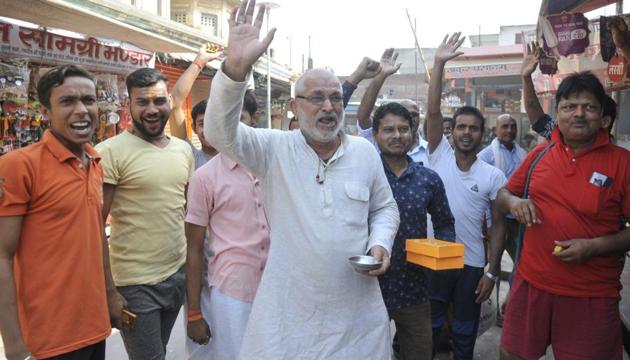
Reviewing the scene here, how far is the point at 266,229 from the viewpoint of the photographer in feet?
8.58

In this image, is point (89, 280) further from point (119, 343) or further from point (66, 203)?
point (119, 343)

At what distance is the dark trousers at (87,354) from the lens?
82.7 inches

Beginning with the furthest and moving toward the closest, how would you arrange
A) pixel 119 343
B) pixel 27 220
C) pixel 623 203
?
pixel 119 343 → pixel 623 203 → pixel 27 220

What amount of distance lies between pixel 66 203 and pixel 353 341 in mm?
1384

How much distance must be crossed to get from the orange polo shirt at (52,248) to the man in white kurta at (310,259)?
2.38ft

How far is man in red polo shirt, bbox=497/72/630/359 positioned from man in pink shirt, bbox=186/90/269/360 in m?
1.45

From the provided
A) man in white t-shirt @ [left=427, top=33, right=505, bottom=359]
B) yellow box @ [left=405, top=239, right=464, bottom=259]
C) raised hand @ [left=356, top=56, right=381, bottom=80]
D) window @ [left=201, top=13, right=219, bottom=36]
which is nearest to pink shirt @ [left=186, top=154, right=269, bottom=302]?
yellow box @ [left=405, top=239, right=464, bottom=259]

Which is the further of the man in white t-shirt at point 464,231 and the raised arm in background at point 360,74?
the raised arm in background at point 360,74

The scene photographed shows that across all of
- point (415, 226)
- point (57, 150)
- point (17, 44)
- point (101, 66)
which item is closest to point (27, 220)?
point (57, 150)

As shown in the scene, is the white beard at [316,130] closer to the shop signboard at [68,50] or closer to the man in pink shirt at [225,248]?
the man in pink shirt at [225,248]

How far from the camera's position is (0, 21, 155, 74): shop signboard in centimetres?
512

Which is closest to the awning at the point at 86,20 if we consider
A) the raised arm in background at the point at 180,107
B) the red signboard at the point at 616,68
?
the raised arm in background at the point at 180,107

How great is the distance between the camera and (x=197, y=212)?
104 inches

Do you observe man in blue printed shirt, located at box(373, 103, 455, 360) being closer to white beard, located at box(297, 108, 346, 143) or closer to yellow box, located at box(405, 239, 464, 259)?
yellow box, located at box(405, 239, 464, 259)
